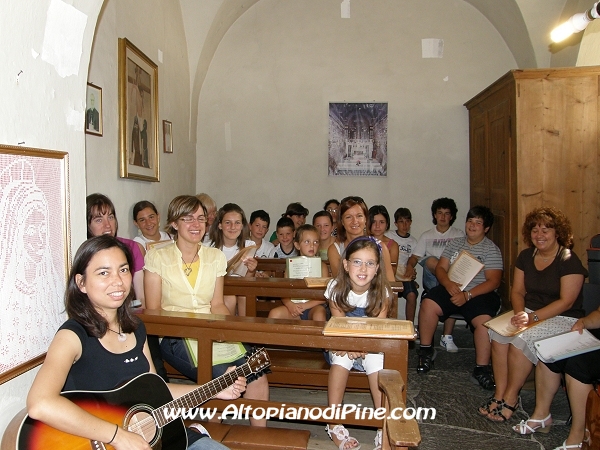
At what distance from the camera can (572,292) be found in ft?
11.6

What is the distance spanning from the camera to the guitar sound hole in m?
1.87

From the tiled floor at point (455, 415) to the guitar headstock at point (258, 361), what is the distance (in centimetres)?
64

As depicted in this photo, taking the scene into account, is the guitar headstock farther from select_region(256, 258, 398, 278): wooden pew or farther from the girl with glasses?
select_region(256, 258, 398, 278): wooden pew

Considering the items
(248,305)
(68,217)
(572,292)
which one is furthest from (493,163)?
(68,217)

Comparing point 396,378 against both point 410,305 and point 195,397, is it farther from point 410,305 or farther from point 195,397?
point 410,305

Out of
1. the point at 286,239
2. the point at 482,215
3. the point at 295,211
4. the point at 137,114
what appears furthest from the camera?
the point at 295,211

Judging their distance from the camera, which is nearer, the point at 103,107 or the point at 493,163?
the point at 103,107

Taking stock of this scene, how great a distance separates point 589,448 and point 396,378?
1.41 meters

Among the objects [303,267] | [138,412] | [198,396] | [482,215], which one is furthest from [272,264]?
[138,412]

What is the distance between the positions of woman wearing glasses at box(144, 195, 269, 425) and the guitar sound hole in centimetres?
91

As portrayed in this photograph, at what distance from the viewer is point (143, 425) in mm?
1905

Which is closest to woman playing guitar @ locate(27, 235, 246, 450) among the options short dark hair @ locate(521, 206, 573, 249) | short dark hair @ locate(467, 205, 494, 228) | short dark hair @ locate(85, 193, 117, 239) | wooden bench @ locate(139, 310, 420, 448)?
wooden bench @ locate(139, 310, 420, 448)

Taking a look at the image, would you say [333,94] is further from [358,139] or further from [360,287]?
[360,287]

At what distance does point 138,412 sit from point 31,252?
27.0 inches
